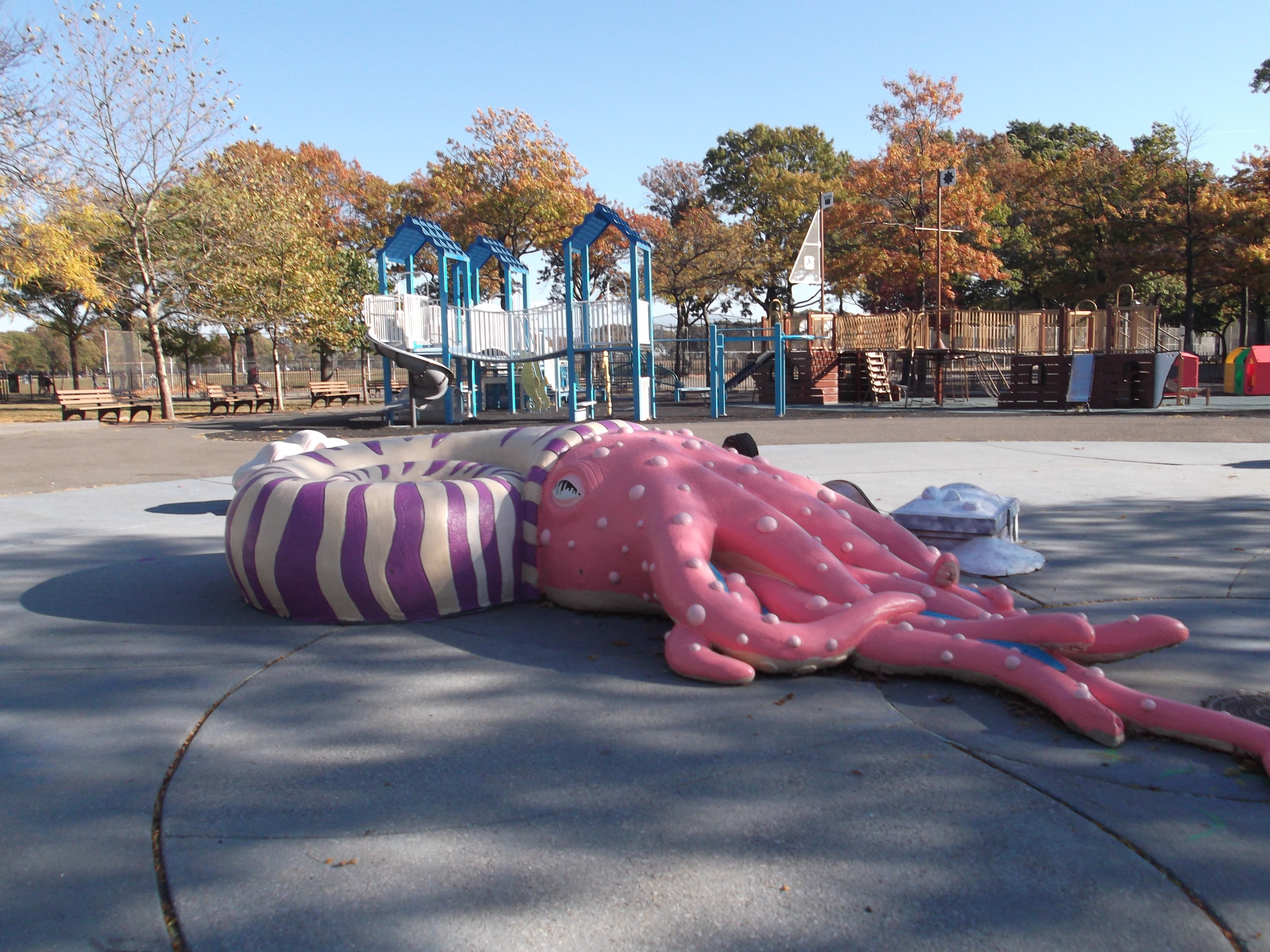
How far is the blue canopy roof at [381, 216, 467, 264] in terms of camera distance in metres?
20.3

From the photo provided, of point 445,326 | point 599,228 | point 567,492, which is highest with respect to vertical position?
point 599,228

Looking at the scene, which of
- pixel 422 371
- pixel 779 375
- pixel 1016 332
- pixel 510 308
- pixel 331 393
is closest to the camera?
pixel 422 371

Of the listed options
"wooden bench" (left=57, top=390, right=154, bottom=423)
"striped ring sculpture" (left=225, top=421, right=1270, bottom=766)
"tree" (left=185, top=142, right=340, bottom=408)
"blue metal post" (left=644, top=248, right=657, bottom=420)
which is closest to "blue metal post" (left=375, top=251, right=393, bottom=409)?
"blue metal post" (left=644, top=248, right=657, bottom=420)

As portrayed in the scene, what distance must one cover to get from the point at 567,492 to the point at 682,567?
967 mm

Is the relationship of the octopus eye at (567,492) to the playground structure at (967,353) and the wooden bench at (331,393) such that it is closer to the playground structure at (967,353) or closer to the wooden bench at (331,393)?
the playground structure at (967,353)

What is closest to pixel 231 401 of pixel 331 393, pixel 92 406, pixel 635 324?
pixel 331 393

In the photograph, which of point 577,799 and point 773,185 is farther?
point 773,185

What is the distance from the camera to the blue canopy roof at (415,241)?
20297 millimetres

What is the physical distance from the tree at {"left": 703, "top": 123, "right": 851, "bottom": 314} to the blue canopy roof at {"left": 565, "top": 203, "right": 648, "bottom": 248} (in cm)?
2251

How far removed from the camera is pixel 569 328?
1961 centimetres

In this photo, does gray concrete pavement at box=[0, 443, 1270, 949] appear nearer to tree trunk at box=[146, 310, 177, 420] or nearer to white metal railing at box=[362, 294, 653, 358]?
white metal railing at box=[362, 294, 653, 358]

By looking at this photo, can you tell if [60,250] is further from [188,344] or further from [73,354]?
[188,344]

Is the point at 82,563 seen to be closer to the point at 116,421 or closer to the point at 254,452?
the point at 254,452

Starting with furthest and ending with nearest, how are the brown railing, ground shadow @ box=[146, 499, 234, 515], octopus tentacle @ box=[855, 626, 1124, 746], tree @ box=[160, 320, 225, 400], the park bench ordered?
tree @ box=[160, 320, 225, 400] → the park bench → the brown railing → ground shadow @ box=[146, 499, 234, 515] → octopus tentacle @ box=[855, 626, 1124, 746]
